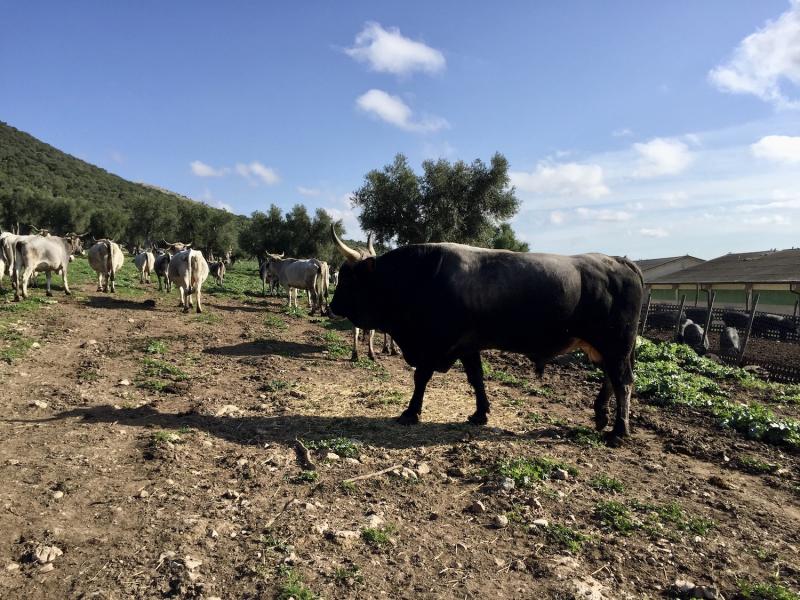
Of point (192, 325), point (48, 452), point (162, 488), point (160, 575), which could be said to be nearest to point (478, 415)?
point (162, 488)

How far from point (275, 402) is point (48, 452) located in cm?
307

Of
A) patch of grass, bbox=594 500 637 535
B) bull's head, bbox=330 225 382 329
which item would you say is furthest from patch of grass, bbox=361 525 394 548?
bull's head, bbox=330 225 382 329

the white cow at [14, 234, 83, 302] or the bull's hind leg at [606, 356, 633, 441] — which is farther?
the white cow at [14, 234, 83, 302]

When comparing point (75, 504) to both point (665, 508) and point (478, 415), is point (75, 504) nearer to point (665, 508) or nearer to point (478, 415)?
point (478, 415)

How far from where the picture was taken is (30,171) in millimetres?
A: 91750

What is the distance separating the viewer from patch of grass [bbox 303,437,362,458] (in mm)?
5492

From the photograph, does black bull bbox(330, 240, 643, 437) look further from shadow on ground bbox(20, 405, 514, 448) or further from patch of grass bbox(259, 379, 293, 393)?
patch of grass bbox(259, 379, 293, 393)

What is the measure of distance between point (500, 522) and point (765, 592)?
6.33 feet

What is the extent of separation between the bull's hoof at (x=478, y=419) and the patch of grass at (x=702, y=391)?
4075 mm

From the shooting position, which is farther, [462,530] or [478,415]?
[478,415]

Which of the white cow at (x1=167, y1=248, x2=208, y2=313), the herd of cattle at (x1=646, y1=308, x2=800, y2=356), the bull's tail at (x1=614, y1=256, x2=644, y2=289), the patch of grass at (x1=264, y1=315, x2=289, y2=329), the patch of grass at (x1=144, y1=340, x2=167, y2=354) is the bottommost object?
the herd of cattle at (x1=646, y1=308, x2=800, y2=356)

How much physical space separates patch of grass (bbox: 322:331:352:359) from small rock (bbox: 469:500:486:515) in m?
7.53

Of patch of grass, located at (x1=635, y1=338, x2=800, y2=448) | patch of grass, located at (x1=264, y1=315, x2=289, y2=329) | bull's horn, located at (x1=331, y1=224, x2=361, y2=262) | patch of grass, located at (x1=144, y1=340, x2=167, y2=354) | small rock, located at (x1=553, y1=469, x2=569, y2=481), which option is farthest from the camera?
patch of grass, located at (x1=264, y1=315, x2=289, y2=329)

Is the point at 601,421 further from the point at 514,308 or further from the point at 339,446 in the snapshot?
the point at 339,446
